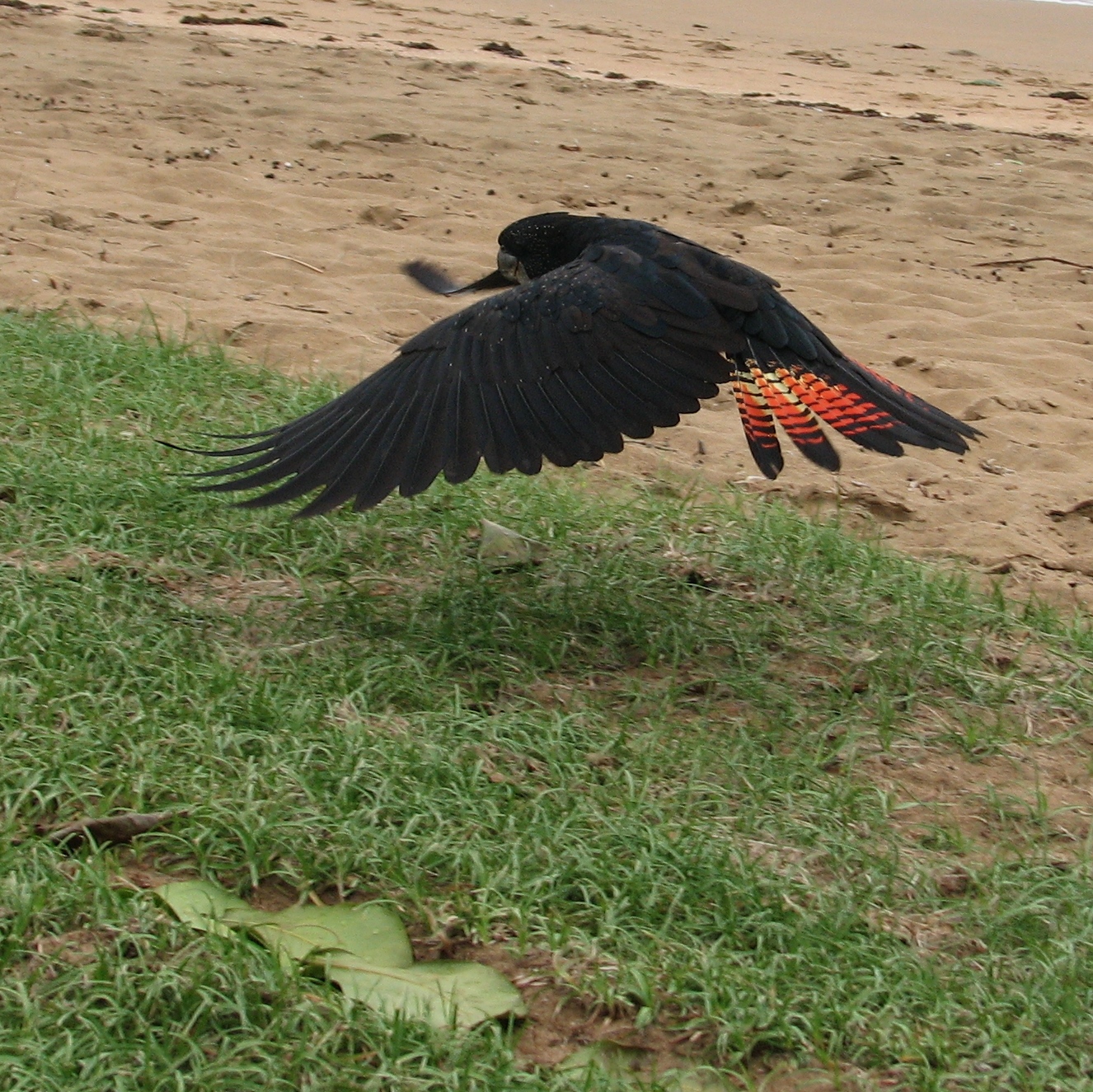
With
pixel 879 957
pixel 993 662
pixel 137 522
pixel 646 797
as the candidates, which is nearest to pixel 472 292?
pixel 137 522

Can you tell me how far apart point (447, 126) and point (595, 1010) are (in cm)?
691

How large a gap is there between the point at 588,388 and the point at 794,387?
1.96ft

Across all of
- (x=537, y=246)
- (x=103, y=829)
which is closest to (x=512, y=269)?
(x=537, y=246)

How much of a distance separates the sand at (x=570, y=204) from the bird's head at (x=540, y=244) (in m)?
0.66

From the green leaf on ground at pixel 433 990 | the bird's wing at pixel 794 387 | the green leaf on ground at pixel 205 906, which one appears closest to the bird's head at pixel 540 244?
the bird's wing at pixel 794 387

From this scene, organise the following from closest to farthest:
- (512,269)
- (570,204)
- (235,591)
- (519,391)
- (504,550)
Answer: (519,391) < (235,591) < (504,550) < (512,269) < (570,204)

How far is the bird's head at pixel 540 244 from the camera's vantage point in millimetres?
4711

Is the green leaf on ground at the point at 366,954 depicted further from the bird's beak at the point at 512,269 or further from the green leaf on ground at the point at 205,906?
the bird's beak at the point at 512,269

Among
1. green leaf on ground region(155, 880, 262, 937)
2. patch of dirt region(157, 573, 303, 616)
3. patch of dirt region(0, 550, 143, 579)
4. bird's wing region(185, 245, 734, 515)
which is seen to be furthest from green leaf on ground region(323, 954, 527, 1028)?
patch of dirt region(0, 550, 143, 579)

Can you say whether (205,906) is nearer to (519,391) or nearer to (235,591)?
(235,591)

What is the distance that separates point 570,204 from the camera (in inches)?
291

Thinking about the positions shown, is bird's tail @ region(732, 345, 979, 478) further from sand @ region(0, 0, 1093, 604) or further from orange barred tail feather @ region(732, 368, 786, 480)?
sand @ region(0, 0, 1093, 604)

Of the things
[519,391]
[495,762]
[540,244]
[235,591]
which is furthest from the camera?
[540,244]

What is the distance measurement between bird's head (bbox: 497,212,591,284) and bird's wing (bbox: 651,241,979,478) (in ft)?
2.49
